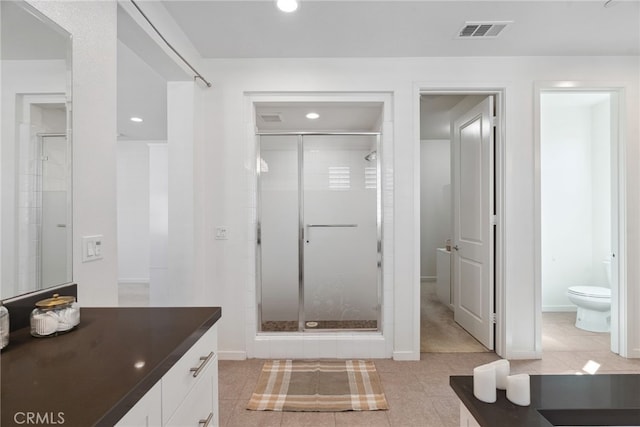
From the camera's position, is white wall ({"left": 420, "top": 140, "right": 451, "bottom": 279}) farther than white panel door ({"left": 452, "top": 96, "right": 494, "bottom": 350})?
Yes

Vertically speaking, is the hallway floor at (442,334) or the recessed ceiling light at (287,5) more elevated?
the recessed ceiling light at (287,5)

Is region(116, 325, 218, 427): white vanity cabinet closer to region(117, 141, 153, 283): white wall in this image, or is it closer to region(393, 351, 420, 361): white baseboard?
region(393, 351, 420, 361): white baseboard

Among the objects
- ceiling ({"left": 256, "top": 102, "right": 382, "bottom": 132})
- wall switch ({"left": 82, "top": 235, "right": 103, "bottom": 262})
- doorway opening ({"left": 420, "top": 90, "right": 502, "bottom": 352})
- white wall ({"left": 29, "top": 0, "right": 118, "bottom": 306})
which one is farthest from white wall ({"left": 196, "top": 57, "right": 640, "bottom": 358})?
wall switch ({"left": 82, "top": 235, "right": 103, "bottom": 262})

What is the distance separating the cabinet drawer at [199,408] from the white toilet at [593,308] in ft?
12.7

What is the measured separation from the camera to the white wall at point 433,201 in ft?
19.6

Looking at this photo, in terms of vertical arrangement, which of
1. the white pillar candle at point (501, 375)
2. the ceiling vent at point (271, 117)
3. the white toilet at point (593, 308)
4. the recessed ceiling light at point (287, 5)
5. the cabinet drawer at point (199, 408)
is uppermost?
the recessed ceiling light at point (287, 5)

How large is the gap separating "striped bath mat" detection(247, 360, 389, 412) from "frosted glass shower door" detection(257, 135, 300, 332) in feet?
1.48

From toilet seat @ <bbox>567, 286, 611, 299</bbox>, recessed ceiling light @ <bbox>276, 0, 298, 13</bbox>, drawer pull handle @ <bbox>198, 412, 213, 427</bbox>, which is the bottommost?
toilet seat @ <bbox>567, 286, 611, 299</bbox>

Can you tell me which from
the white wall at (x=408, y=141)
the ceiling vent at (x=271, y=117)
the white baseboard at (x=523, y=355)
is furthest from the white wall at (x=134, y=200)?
the white baseboard at (x=523, y=355)

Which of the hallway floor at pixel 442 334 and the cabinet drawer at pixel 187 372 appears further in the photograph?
the hallway floor at pixel 442 334

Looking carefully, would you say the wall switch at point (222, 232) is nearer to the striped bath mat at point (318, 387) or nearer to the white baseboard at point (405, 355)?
the striped bath mat at point (318, 387)

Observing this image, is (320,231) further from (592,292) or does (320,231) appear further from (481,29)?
(592,292)

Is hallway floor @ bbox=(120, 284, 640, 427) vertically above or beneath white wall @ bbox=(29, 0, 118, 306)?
beneath

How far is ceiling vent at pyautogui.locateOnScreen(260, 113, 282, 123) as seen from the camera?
12.6 ft
